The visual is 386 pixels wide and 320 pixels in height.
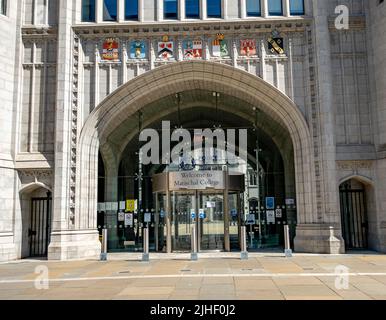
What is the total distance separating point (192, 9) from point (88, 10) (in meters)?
4.40

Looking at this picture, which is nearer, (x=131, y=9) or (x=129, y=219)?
(x=131, y=9)

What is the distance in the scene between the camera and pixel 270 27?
16.6 meters

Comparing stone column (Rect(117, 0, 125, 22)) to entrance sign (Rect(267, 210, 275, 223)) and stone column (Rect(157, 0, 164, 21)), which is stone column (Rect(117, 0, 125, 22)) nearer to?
stone column (Rect(157, 0, 164, 21))

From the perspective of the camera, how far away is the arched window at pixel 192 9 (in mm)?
16891

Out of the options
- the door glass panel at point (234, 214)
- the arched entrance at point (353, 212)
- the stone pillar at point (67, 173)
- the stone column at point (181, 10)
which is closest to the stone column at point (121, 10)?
the stone pillar at point (67, 173)

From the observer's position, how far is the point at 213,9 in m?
16.9

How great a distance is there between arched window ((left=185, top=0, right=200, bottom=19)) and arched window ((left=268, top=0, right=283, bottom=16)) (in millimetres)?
3014

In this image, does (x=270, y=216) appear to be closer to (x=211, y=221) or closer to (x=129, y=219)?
(x=211, y=221)

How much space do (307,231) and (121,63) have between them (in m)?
10.1

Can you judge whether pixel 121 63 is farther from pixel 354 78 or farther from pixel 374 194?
pixel 374 194

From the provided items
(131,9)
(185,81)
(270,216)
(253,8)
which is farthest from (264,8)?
(270,216)

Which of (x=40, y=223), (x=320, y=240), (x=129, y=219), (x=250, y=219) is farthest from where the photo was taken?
(x=250, y=219)

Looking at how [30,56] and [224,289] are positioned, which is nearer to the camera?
[224,289]
